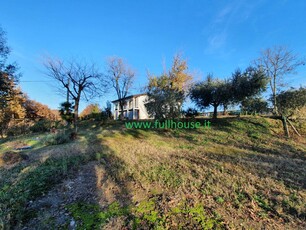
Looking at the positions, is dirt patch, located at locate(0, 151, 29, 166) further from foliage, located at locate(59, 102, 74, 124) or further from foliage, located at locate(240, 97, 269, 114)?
foliage, located at locate(240, 97, 269, 114)

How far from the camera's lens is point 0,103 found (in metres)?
13.0

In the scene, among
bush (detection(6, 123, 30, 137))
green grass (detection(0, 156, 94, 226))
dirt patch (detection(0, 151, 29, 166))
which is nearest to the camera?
green grass (detection(0, 156, 94, 226))

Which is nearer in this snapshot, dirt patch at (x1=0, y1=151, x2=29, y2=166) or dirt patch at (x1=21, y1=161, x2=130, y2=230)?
dirt patch at (x1=21, y1=161, x2=130, y2=230)

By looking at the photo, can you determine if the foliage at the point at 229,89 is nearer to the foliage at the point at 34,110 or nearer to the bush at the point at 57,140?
the bush at the point at 57,140

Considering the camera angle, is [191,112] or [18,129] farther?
[191,112]

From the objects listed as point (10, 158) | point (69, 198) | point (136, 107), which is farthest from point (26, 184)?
point (136, 107)

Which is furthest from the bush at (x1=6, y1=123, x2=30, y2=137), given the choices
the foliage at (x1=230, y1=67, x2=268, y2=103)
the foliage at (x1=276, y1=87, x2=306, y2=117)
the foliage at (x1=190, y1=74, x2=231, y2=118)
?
the foliage at (x1=276, y1=87, x2=306, y2=117)

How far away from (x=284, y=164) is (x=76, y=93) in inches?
451

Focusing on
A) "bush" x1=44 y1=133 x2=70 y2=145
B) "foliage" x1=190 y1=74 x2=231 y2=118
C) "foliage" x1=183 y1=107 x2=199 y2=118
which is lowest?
"bush" x1=44 y1=133 x2=70 y2=145

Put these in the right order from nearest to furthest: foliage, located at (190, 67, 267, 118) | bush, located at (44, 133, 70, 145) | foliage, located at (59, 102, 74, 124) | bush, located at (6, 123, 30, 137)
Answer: bush, located at (44, 133, 70, 145) → foliage, located at (190, 67, 267, 118) → bush, located at (6, 123, 30, 137) → foliage, located at (59, 102, 74, 124)

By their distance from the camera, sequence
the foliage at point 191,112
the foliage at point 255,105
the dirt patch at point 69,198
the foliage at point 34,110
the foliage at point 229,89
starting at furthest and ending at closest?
the foliage at point 34,110
the foliage at point 191,112
the foliage at point 229,89
the foliage at point 255,105
the dirt patch at point 69,198

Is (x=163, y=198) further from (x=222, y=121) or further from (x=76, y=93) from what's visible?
(x=222, y=121)

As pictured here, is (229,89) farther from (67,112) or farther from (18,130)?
(18,130)

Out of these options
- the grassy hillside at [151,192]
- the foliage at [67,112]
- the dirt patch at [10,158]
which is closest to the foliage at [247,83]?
the grassy hillside at [151,192]
